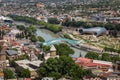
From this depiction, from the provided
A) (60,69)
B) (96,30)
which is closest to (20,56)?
(60,69)

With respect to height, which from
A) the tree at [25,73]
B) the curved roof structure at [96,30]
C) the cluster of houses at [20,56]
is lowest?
the curved roof structure at [96,30]

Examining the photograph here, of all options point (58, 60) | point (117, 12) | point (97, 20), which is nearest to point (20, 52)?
point (58, 60)

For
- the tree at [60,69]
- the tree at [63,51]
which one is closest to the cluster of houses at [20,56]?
the tree at [60,69]

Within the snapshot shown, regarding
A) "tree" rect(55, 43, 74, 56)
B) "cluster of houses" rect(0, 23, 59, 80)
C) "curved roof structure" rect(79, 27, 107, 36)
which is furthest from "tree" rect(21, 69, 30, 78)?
"curved roof structure" rect(79, 27, 107, 36)

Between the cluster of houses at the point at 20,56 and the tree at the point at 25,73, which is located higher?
the tree at the point at 25,73

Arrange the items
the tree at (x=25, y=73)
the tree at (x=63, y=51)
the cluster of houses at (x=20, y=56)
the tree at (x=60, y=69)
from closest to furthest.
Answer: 1. the tree at (x=60, y=69)
2. the tree at (x=25, y=73)
3. the cluster of houses at (x=20, y=56)
4. the tree at (x=63, y=51)

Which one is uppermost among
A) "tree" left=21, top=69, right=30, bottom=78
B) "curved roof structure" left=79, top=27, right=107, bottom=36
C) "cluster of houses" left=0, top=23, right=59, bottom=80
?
"tree" left=21, top=69, right=30, bottom=78

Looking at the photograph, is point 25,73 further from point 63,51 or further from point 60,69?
point 63,51

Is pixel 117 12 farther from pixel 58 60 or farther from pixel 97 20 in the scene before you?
pixel 58 60


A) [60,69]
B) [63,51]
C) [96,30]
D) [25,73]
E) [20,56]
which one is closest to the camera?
[25,73]

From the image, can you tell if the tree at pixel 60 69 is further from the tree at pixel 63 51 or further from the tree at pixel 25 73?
the tree at pixel 63 51

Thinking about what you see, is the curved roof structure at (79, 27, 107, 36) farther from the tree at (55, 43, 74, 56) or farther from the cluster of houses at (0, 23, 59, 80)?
the tree at (55, 43, 74, 56)
